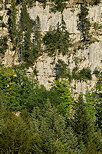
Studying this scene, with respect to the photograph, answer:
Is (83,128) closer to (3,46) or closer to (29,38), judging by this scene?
(29,38)

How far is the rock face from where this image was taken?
59.5 metres

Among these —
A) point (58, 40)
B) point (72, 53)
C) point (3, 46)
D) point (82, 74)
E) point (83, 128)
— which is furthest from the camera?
point (3, 46)

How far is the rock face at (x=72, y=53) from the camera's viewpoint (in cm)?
5946

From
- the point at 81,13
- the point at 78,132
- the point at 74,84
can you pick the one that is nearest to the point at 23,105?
the point at 74,84

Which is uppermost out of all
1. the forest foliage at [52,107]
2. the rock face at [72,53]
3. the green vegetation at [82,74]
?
the rock face at [72,53]

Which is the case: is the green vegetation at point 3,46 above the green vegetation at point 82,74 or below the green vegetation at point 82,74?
above

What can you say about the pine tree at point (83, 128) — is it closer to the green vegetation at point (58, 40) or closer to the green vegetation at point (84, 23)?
the green vegetation at point (58, 40)

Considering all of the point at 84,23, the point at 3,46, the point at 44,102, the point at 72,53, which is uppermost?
the point at 84,23

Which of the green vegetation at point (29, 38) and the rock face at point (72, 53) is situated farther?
the green vegetation at point (29, 38)

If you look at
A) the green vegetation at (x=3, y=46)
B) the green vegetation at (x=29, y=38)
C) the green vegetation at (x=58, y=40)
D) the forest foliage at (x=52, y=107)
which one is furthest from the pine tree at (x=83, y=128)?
the green vegetation at (x=3, y=46)

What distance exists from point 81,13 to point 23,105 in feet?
110

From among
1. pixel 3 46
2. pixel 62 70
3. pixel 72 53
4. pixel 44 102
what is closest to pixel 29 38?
pixel 3 46

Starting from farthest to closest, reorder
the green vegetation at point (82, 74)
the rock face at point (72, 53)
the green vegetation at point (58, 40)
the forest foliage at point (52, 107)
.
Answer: the green vegetation at point (58, 40) → the rock face at point (72, 53) → the green vegetation at point (82, 74) → the forest foliage at point (52, 107)

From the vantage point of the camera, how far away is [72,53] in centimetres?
6328
